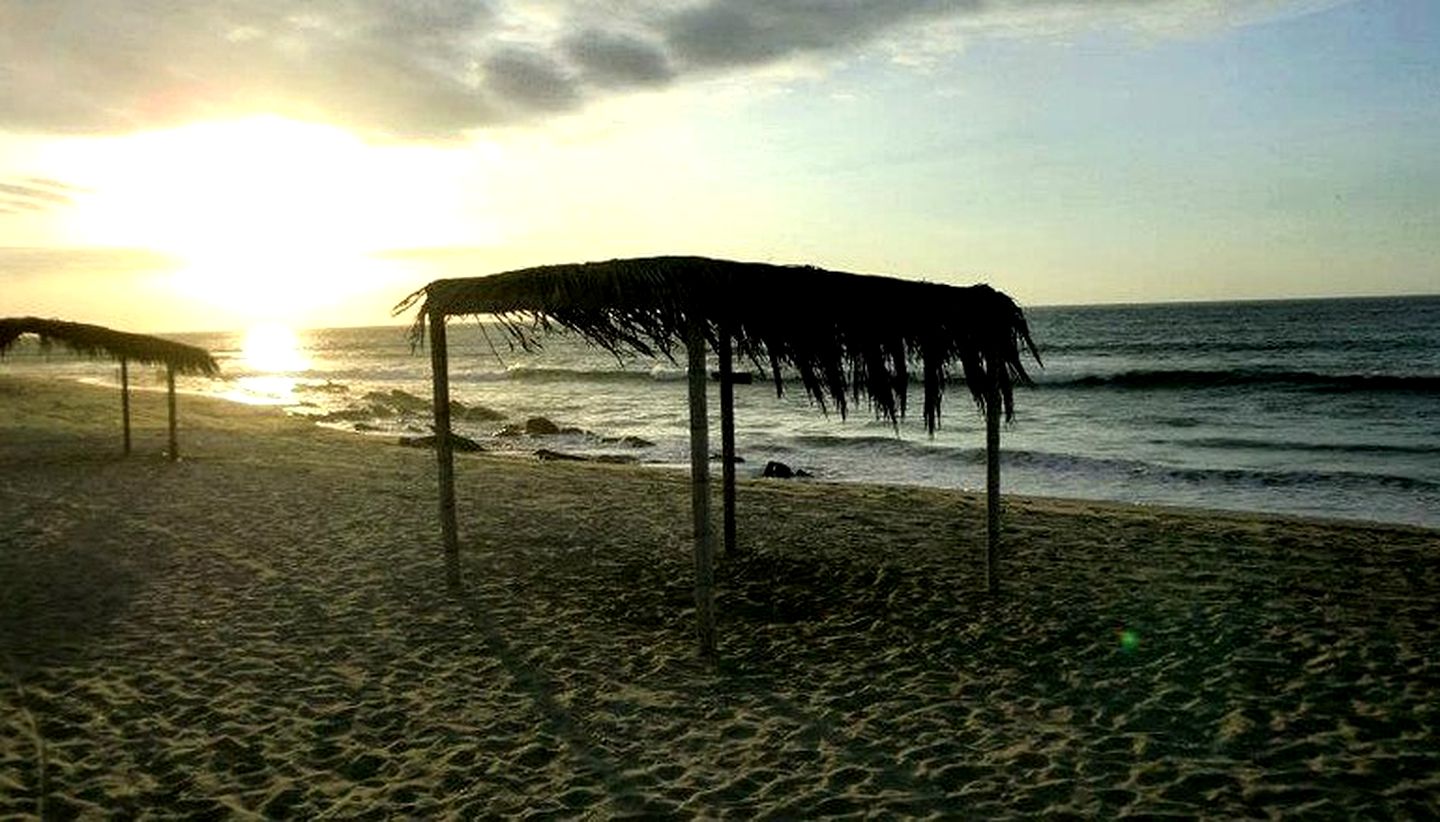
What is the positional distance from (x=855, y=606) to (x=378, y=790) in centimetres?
404

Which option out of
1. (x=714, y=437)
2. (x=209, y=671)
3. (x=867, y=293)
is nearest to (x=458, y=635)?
(x=209, y=671)

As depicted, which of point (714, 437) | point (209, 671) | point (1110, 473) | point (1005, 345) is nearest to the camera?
point (209, 671)

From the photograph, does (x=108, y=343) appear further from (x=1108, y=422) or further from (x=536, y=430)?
(x=1108, y=422)

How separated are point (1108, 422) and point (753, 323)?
75.3 ft

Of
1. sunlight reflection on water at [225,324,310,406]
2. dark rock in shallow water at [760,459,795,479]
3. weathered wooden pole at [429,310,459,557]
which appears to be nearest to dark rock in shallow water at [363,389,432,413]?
sunlight reflection on water at [225,324,310,406]

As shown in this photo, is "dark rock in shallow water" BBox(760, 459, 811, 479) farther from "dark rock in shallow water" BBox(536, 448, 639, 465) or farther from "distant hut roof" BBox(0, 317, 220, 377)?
"distant hut roof" BBox(0, 317, 220, 377)

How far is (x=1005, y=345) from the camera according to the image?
748 cm

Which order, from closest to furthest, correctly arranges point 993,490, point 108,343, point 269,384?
1. point 993,490
2. point 108,343
3. point 269,384

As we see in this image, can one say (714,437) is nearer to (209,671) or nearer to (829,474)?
(829,474)

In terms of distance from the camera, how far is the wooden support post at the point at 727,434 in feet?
26.1

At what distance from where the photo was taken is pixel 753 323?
634 centimetres

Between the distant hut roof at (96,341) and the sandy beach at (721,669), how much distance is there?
599 cm

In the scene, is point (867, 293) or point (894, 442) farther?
point (894, 442)

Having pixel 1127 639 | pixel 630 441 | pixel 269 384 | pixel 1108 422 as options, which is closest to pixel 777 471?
pixel 630 441
